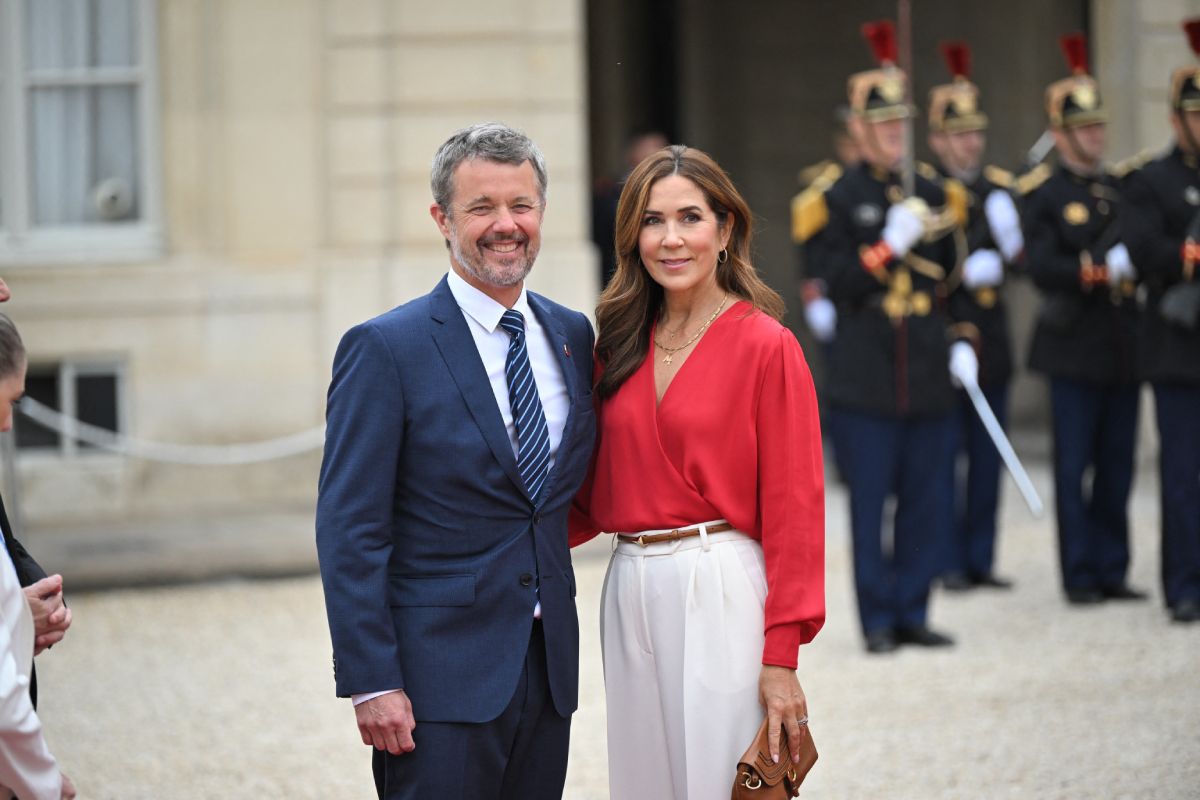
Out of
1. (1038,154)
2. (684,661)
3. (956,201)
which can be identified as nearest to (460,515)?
(684,661)

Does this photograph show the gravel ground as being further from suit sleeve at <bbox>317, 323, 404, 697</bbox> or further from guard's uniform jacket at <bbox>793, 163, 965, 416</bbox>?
Answer: suit sleeve at <bbox>317, 323, 404, 697</bbox>

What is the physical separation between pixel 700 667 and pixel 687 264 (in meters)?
0.78

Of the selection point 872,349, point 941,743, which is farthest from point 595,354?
point 872,349

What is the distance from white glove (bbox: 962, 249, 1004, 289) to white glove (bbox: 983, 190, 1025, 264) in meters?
0.07

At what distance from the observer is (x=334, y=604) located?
3.01 meters

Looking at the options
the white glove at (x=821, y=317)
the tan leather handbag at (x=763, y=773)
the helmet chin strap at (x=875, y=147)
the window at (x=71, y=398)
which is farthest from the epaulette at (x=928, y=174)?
the window at (x=71, y=398)

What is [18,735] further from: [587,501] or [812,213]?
[812,213]

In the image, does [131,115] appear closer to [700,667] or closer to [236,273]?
[236,273]

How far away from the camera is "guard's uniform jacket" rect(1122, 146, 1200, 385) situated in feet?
22.4

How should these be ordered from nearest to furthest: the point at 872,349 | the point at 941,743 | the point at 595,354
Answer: the point at 595,354 < the point at 941,743 < the point at 872,349

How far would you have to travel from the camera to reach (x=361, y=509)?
304cm

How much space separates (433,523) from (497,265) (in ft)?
1.62

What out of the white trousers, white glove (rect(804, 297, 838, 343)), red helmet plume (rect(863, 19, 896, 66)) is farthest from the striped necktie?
white glove (rect(804, 297, 838, 343))

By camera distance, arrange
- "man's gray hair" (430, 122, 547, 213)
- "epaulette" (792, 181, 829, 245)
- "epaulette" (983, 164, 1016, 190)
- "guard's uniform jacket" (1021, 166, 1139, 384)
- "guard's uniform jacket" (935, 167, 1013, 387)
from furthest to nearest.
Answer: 1. "epaulette" (983, 164, 1016, 190)
2. "guard's uniform jacket" (935, 167, 1013, 387)
3. "guard's uniform jacket" (1021, 166, 1139, 384)
4. "epaulette" (792, 181, 829, 245)
5. "man's gray hair" (430, 122, 547, 213)
